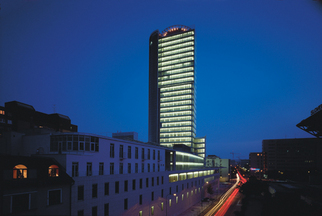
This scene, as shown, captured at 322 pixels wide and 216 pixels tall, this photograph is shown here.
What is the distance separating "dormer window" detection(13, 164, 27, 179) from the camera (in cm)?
2556

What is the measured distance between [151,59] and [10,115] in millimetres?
104525

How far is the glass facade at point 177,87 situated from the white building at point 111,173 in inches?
3872

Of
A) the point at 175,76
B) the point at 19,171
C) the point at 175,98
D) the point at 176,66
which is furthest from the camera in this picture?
the point at 176,66

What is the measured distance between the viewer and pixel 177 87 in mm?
163875

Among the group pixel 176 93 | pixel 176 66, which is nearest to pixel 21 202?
pixel 176 93

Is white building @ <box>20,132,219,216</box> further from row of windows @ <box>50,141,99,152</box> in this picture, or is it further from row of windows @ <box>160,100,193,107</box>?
row of windows @ <box>160,100,193,107</box>

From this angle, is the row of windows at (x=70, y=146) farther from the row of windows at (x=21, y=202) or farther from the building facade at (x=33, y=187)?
the row of windows at (x=21, y=202)

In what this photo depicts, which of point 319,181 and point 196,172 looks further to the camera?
point 196,172

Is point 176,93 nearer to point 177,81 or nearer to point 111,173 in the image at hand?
point 177,81

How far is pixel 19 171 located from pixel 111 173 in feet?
53.3

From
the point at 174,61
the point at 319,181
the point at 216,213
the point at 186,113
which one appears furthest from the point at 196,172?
the point at 174,61

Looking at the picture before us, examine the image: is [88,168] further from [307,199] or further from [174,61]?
[174,61]

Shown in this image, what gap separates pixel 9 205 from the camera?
77.7ft

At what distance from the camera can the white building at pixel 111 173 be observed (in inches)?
1287
